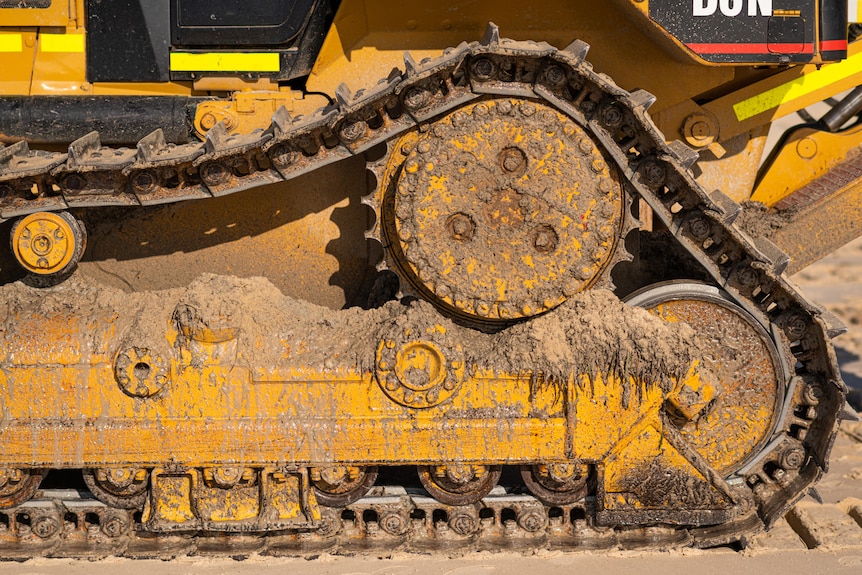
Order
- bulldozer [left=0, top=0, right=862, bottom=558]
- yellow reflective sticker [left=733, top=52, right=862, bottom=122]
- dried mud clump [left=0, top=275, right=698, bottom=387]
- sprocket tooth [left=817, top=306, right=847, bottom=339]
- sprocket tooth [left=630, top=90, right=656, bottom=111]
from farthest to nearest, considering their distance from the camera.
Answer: yellow reflective sticker [left=733, top=52, right=862, bottom=122] < sprocket tooth [left=817, top=306, right=847, bottom=339] < dried mud clump [left=0, top=275, right=698, bottom=387] < bulldozer [left=0, top=0, right=862, bottom=558] < sprocket tooth [left=630, top=90, right=656, bottom=111]

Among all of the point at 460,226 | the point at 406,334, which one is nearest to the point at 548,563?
the point at 406,334

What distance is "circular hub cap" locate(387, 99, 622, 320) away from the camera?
170 inches

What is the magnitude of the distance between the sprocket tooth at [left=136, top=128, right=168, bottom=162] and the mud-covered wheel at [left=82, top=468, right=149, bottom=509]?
4.66ft

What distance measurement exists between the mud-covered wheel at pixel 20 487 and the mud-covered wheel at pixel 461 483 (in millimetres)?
1765

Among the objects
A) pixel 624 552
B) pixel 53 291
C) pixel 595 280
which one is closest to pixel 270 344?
pixel 53 291

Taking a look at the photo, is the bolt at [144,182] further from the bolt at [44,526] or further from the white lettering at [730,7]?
the white lettering at [730,7]

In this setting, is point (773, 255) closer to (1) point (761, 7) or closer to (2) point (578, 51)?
(1) point (761, 7)

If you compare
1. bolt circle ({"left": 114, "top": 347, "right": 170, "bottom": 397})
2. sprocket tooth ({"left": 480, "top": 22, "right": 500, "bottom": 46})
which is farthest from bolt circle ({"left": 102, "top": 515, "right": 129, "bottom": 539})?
sprocket tooth ({"left": 480, "top": 22, "right": 500, "bottom": 46})

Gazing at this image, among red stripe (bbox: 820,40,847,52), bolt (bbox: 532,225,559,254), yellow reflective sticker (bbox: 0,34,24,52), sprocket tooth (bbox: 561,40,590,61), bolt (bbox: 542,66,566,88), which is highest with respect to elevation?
yellow reflective sticker (bbox: 0,34,24,52)

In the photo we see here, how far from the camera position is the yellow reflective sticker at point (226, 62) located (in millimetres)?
4695

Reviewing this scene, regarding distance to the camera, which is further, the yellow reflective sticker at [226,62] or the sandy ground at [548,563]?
the yellow reflective sticker at [226,62]

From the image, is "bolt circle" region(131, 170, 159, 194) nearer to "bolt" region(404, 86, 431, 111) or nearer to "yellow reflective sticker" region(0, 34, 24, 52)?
"yellow reflective sticker" region(0, 34, 24, 52)

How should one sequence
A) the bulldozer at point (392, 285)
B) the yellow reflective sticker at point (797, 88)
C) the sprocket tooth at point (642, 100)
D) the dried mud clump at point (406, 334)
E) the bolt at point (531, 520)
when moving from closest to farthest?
the sprocket tooth at point (642, 100) → the bulldozer at point (392, 285) → the dried mud clump at point (406, 334) → the bolt at point (531, 520) → the yellow reflective sticker at point (797, 88)

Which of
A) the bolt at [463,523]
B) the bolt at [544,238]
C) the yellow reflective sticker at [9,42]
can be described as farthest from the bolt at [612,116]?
the yellow reflective sticker at [9,42]
